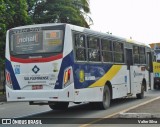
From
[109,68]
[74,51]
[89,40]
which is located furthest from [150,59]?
[74,51]

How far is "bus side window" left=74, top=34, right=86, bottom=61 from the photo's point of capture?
1491 cm

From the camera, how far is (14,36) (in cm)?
1527

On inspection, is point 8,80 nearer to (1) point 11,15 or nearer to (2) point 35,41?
(2) point 35,41

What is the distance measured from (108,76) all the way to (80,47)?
2813 mm

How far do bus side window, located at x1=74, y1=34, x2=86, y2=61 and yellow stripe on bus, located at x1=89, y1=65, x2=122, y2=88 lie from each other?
117 centimetres

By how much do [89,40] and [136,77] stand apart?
594cm

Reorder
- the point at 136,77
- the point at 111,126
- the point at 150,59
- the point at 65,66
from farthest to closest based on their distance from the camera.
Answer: the point at 150,59, the point at 136,77, the point at 65,66, the point at 111,126

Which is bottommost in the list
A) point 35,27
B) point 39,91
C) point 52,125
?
point 52,125

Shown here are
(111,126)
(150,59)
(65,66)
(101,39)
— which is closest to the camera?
(111,126)

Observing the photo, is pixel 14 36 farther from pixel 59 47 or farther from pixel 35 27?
pixel 59 47

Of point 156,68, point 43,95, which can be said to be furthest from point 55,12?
point 43,95

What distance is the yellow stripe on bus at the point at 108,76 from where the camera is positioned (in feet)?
53.8

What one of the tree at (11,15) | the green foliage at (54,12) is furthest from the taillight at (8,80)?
the green foliage at (54,12)

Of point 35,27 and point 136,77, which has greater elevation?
point 35,27
